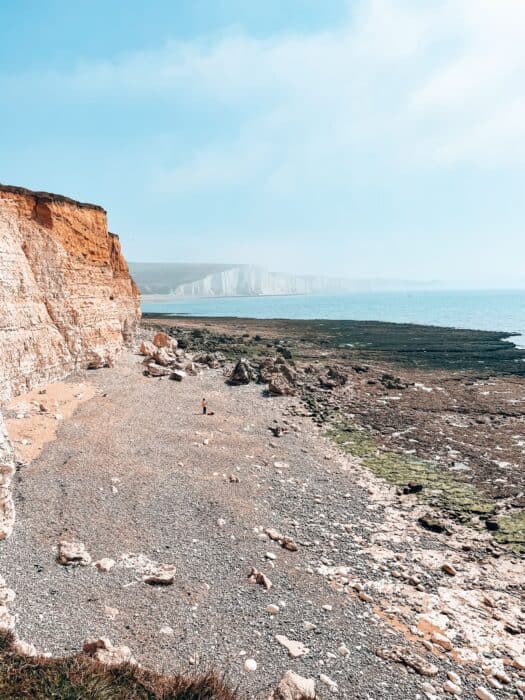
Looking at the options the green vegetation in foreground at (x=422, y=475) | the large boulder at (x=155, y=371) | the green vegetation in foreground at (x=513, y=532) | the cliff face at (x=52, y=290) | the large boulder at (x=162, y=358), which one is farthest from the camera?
the large boulder at (x=162, y=358)

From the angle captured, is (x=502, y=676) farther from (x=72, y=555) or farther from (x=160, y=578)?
(x=72, y=555)

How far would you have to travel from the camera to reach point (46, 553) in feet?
28.0

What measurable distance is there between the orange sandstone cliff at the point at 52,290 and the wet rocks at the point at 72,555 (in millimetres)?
9224

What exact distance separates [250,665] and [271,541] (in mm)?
3526

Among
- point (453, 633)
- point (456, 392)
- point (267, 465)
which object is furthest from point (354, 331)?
point (453, 633)

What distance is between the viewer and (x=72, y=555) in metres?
8.41

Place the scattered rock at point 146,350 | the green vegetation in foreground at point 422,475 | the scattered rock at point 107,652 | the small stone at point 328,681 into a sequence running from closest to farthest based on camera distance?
the scattered rock at point 107,652
the small stone at point 328,681
the green vegetation in foreground at point 422,475
the scattered rock at point 146,350

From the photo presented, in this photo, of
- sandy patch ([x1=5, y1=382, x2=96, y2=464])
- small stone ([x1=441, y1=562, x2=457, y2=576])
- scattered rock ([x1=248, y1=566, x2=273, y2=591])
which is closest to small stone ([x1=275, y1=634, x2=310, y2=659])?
scattered rock ([x1=248, y1=566, x2=273, y2=591])

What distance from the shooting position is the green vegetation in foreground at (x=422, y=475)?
43.0ft

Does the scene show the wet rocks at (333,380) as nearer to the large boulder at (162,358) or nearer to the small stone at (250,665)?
the large boulder at (162,358)

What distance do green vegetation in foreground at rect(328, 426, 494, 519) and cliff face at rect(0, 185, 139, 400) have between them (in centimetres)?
1312

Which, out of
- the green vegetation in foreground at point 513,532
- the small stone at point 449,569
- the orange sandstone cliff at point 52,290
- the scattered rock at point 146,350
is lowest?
the green vegetation in foreground at point 513,532

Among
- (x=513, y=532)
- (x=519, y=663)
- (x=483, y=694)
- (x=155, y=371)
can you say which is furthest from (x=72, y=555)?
(x=155, y=371)

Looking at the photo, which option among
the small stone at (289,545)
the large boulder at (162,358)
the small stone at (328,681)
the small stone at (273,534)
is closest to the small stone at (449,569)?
the small stone at (289,545)
